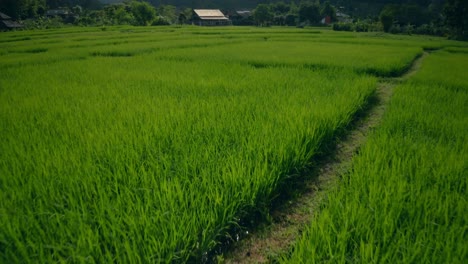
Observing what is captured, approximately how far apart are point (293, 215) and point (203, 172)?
68cm

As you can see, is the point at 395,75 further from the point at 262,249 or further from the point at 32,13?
the point at 32,13

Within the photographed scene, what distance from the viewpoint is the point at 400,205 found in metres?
1.60

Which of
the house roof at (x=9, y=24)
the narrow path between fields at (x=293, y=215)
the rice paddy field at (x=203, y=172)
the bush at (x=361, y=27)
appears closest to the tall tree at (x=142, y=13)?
the house roof at (x=9, y=24)

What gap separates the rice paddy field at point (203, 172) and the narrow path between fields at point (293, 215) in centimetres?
11

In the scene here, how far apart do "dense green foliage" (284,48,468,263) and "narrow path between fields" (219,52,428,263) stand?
0.50 ft

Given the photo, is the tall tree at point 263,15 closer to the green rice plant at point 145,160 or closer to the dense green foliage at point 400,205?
the green rice plant at point 145,160

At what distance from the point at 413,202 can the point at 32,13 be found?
6038 cm

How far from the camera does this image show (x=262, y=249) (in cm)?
157

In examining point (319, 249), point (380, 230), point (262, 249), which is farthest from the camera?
point (262, 249)

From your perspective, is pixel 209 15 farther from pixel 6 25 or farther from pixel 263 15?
pixel 6 25

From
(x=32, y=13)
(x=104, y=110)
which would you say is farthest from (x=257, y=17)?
(x=104, y=110)

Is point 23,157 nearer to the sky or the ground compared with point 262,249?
nearer to the sky

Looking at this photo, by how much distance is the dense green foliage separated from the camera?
1277mm

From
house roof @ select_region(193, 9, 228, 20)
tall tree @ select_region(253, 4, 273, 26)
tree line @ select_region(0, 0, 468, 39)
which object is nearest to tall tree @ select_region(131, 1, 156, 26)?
tree line @ select_region(0, 0, 468, 39)
